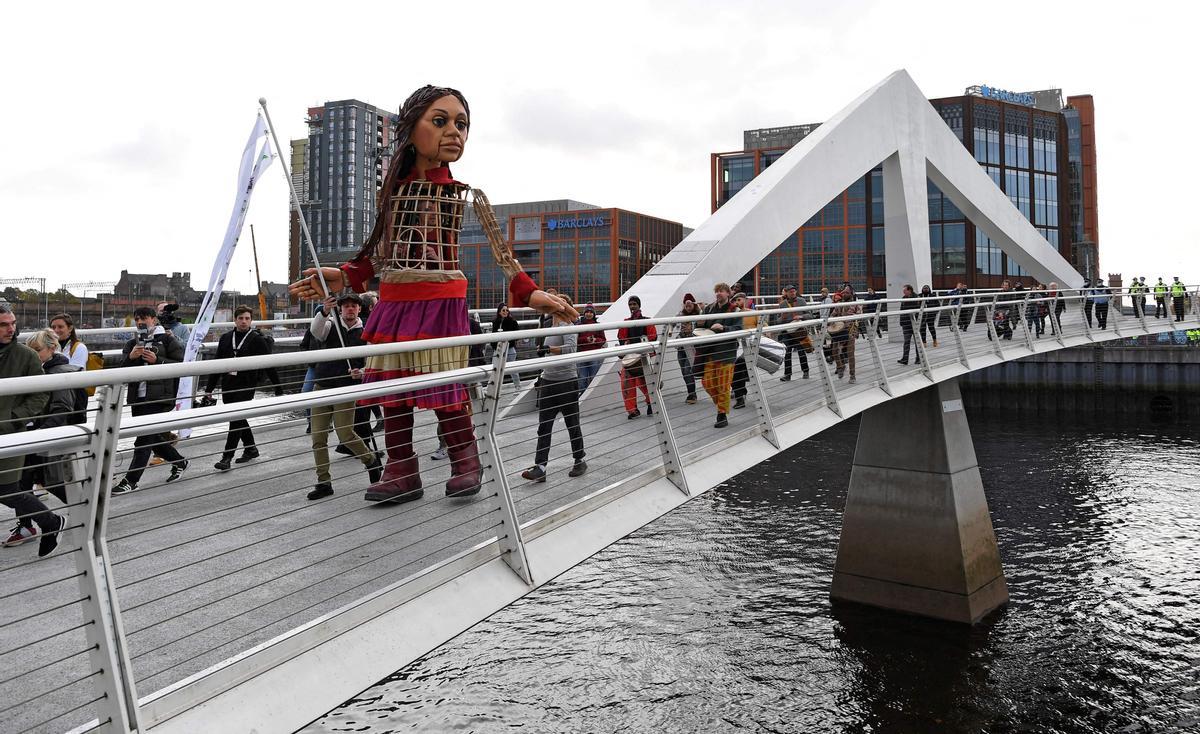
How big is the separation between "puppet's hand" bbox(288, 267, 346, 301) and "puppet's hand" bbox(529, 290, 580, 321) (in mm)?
1207

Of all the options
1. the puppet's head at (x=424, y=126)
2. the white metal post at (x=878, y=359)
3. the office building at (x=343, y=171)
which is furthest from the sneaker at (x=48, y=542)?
the office building at (x=343, y=171)

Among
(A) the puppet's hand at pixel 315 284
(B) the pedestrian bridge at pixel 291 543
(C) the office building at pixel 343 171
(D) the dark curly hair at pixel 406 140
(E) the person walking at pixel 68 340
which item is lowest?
(B) the pedestrian bridge at pixel 291 543

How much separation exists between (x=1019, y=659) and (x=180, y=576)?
1174cm

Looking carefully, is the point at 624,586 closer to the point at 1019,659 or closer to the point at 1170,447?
the point at 1019,659

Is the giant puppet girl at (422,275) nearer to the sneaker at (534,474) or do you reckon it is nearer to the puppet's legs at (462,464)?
the puppet's legs at (462,464)

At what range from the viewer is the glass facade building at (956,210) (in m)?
61.7

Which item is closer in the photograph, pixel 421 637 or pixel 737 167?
pixel 421 637

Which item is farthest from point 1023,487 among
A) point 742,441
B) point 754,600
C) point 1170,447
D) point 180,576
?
point 180,576

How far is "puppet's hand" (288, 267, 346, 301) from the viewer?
19.5 ft

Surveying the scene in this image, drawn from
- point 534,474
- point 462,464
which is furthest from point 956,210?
point 462,464

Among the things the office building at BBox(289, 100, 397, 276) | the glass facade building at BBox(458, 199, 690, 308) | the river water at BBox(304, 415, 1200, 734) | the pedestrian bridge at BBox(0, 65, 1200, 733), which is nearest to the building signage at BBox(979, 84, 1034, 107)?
the glass facade building at BBox(458, 199, 690, 308)

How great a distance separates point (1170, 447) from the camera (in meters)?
30.0

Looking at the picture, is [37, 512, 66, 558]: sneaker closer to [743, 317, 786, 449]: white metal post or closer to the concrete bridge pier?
[743, 317, 786, 449]: white metal post

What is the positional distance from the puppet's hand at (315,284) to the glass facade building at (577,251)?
95.3 metres
